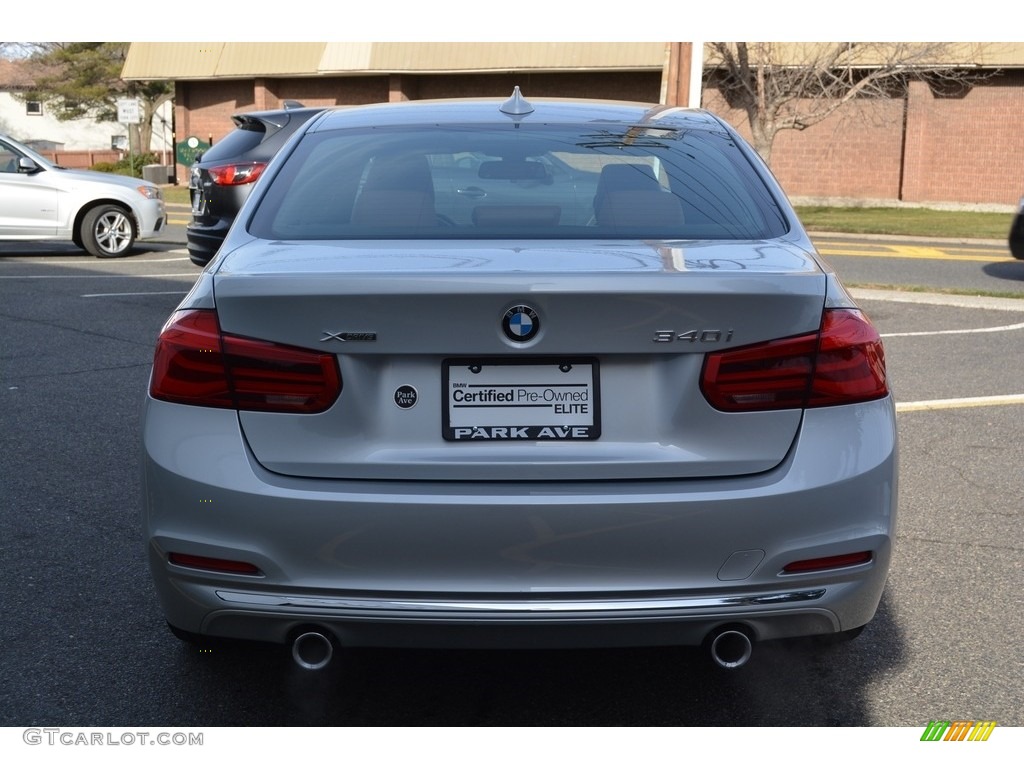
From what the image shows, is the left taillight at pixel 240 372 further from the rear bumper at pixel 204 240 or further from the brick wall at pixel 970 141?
the brick wall at pixel 970 141

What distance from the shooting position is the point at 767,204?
376 cm

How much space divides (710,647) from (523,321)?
89 cm

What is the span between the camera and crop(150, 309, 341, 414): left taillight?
2.94m

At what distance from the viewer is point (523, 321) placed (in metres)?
2.89

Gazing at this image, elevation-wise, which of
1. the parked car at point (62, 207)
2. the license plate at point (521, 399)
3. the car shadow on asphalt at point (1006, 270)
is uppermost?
the license plate at point (521, 399)

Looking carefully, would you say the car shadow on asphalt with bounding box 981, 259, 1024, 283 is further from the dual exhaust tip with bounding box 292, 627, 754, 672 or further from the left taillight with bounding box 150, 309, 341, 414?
the left taillight with bounding box 150, 309, 341, 414

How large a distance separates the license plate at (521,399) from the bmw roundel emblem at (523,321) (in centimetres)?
7

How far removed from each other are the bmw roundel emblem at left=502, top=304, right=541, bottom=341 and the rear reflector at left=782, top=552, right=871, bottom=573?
0.80 metres

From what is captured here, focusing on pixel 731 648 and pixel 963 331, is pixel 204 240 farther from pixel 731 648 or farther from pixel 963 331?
pixel 731 648

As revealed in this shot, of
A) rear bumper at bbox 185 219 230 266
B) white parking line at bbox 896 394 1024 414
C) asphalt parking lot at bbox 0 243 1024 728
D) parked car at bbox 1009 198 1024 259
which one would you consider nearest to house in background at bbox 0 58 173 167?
parked car at bbox 1009 198 1024 259

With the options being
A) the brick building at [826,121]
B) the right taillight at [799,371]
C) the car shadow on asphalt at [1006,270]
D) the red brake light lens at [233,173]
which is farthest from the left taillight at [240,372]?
the brick building at [826,121]

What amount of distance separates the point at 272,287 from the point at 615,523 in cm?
95

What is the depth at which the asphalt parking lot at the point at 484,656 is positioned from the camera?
138 inches

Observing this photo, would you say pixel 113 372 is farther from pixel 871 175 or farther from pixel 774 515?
pixel 871 175
